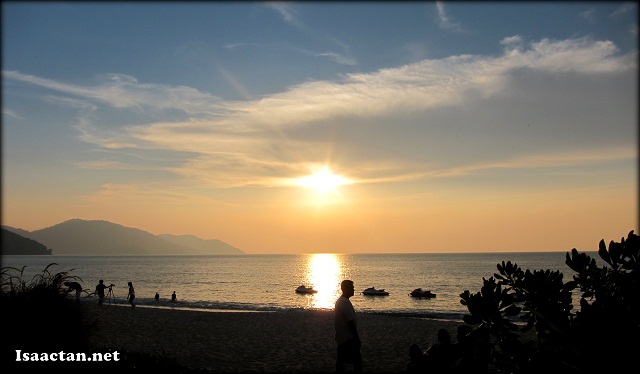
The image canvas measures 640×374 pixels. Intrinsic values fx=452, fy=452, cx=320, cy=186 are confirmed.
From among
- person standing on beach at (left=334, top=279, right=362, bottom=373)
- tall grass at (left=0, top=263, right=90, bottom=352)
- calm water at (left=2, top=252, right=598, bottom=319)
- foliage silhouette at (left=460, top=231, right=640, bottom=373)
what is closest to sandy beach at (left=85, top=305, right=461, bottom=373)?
tall grass at (left=0, top=263, right=90, bottom=352)

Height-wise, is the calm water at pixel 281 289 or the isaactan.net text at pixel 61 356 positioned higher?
the isaactan.net text at pixel 61 356

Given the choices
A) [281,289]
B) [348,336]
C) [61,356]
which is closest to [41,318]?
[61,356]

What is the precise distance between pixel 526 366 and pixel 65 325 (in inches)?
359

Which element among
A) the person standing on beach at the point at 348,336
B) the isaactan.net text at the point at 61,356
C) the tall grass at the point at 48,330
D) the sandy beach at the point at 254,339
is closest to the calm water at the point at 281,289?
the sandy beach at the point at 254,339

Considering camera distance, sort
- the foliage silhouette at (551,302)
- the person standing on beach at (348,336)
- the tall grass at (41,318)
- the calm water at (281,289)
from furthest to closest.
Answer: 1. the calm water at (281,289)
2. the tall grass at (41,318)
3. the person standing on beach at (348,336)
4. the foliage silhouette at (551,302)

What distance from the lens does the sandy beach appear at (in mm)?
13141

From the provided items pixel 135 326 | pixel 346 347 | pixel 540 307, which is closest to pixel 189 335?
pixel 135 326

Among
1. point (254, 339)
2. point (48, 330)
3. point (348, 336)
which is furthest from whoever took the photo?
point (254, 339)

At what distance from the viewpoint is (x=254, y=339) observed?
59.2 feet

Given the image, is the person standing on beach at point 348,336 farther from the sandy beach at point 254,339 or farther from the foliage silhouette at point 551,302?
the sandy beach at point 254,339

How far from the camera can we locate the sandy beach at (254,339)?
43.1 feet

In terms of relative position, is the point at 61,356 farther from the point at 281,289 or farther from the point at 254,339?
the point at 281,289

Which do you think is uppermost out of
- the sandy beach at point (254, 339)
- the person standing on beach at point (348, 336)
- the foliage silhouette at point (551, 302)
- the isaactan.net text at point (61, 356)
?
the foliage silhouette at point (551, 302)

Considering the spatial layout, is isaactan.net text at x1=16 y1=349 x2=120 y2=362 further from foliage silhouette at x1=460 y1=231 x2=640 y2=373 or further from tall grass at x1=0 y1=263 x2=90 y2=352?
foliage silhouette at x1=460 y1=231 x2=640 y2=373
